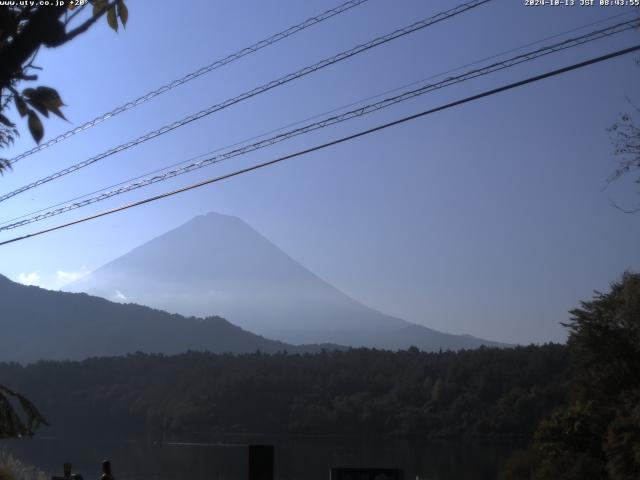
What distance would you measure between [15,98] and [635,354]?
28.3m

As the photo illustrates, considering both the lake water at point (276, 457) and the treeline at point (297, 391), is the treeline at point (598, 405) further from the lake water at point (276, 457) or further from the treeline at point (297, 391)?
the treeline at point (297, 391)

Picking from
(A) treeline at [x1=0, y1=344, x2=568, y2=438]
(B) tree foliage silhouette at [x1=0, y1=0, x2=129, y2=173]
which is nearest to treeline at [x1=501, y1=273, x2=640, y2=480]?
(B) tree foliage silhouette at [x1=0, y1=0, x2=129, y2=173]

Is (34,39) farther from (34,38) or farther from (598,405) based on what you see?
(598,405)

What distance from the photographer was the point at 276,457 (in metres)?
75.4

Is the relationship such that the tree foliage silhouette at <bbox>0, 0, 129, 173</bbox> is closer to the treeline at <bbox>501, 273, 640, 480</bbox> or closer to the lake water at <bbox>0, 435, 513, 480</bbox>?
the treeline at <bbox>501, 273, 640, 480</bbox>

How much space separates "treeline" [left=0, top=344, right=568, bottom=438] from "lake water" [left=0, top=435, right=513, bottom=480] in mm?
4095

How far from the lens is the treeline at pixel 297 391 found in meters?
85.2

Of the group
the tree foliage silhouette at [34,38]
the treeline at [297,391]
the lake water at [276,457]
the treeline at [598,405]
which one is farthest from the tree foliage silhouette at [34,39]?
the treeline at [297,391]

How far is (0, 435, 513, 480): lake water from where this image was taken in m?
60.9

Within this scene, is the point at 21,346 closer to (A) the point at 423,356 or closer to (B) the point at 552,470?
(A) the point at 423,356

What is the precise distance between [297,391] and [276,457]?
104 ft

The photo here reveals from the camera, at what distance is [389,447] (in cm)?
8181

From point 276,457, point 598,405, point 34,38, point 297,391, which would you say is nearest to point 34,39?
point 34,38

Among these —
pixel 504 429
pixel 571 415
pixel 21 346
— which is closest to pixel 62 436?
pixel 504 429
